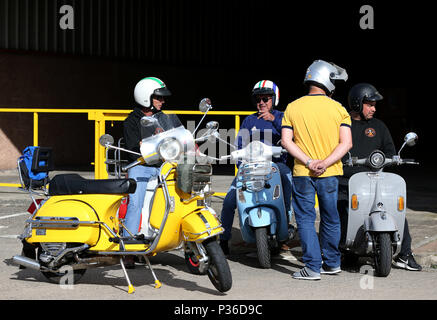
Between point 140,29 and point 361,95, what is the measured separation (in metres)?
14.0

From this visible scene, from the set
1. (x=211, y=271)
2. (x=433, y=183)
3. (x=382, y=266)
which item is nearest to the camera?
(x=211, y=271)

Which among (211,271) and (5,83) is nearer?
(211,271)

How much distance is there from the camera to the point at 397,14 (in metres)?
27.6

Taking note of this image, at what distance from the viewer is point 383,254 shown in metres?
6.53

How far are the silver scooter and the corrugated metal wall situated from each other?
39.7 feet

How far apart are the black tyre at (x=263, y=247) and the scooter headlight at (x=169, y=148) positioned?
1.41 metres

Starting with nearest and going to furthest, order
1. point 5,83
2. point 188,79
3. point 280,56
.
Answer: point 5,83, point 188,79, point 280,56

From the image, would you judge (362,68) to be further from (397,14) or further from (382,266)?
(382,266)

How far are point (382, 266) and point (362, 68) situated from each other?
22.7 meters

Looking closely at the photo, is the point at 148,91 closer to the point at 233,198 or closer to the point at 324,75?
the point at 233,198

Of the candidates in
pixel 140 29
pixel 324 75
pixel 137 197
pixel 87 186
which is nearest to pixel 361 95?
pixel 324 75

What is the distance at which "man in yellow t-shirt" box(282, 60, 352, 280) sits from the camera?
21.7ft

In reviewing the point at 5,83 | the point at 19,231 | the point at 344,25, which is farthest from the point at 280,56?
the point at 19,231

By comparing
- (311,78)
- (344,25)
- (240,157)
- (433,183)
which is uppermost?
(344,25)
